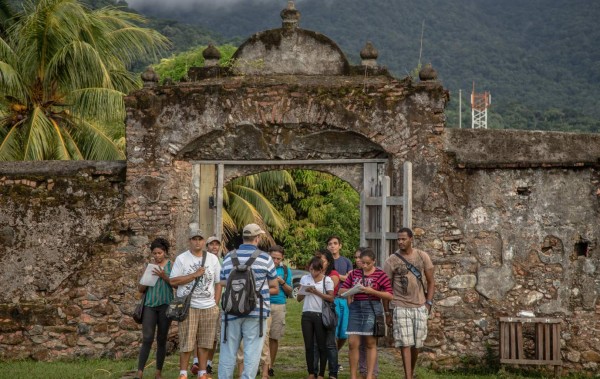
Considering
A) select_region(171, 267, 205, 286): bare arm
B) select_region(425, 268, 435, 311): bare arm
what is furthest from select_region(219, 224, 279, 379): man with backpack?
select_region(425, 268, 435, 311): bare arm

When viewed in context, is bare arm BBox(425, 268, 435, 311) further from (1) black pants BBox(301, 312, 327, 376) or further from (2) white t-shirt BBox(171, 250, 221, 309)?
(2) white t-shirt BBox(171, 250, 221, 309)

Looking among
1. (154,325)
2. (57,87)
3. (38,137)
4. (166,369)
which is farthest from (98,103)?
(154,325)

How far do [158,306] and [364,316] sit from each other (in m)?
2.24

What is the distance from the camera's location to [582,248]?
Result: 11.7 metres

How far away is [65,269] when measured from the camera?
12086 millimetres

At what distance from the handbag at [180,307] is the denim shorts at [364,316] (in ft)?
→ 5.53

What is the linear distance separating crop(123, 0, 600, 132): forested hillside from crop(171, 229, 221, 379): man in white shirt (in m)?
33.1

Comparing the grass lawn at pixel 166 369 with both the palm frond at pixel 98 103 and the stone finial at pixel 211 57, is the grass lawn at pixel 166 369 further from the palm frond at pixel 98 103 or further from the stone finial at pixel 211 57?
the palm frond at pixel 98 103

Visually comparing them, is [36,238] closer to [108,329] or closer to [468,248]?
[108,329]

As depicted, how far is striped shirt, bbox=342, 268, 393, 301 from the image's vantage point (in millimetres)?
9125

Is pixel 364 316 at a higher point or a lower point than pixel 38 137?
lower

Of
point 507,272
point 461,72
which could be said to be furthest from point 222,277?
point 461,72

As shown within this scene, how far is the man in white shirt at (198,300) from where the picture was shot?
361 inches

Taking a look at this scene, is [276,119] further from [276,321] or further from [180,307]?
[180,307]
